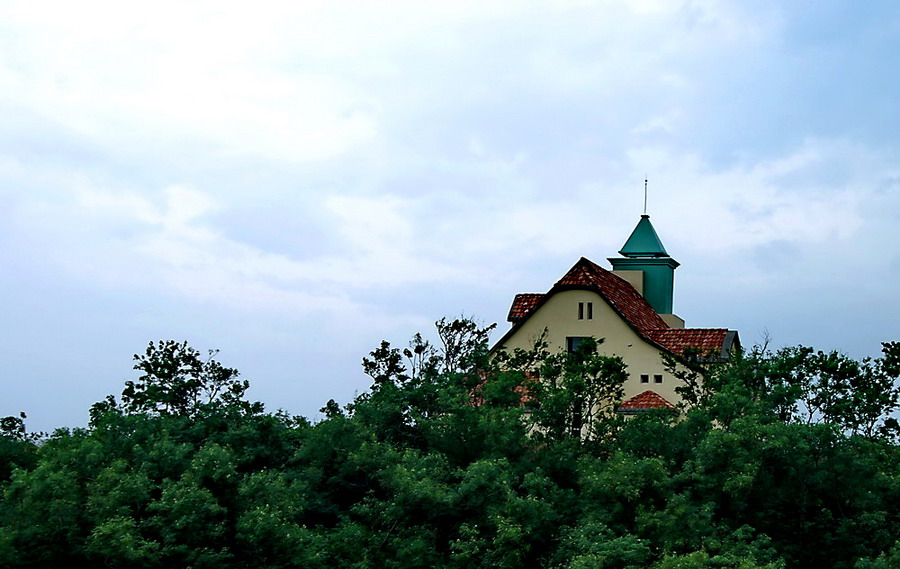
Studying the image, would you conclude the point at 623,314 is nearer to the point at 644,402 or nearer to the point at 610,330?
the point at 610,330

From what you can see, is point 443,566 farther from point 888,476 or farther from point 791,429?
point 888,476

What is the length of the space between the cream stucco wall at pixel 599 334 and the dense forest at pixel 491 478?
7508 mm

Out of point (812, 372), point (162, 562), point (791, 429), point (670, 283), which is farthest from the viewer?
point (670, 283)

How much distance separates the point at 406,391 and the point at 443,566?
248 inches

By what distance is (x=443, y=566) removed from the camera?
79.4ft

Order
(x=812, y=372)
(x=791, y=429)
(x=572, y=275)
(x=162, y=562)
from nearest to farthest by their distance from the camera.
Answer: (x=162, y=562) → (x=791, y=429) → (x=812, y=372) → (x=572, y=275)

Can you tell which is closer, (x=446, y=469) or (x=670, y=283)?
(x=446, y=469)

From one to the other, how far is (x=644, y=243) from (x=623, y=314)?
742 centimetres

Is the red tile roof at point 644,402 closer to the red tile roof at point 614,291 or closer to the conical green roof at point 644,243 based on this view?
the red tile roof at point 614,291

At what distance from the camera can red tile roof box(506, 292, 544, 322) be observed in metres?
39.2

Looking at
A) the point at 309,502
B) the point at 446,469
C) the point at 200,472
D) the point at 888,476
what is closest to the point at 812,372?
the point at 888,476

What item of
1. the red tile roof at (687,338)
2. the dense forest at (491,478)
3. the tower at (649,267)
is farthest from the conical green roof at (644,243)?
the dense forest at (491,478)

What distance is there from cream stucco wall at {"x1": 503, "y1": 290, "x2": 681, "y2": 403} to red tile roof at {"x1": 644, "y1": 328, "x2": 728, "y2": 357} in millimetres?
611

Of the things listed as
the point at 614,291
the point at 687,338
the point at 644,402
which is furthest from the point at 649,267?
the point at 644,402
